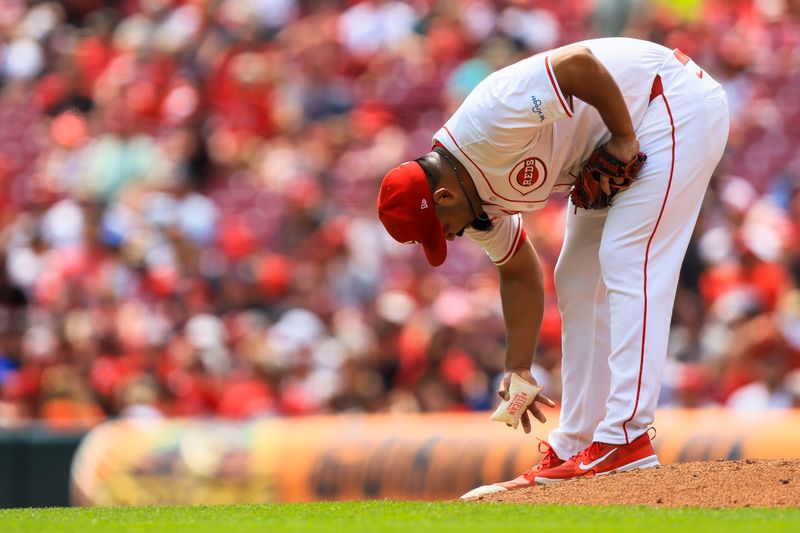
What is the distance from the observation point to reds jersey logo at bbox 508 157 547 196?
15.7ft

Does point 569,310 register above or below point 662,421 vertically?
above


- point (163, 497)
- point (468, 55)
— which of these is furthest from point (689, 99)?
point (468, 55)

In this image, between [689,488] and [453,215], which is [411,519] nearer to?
[689,488]

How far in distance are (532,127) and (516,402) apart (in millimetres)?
1161

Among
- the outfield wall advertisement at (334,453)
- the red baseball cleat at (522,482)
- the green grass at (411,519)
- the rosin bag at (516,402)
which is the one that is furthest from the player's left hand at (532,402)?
the outfield wall advertisement at (334,453)

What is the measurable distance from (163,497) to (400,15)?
250 inches

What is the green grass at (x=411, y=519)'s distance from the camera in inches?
154

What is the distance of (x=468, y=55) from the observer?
12227 mm

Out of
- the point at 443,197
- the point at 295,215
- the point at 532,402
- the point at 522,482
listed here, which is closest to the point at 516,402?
the point at 532,402

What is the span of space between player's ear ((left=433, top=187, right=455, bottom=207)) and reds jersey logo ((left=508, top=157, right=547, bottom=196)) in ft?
0.73

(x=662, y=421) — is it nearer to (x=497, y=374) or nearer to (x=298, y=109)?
(x=497, y=374)

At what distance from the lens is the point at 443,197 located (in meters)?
4.79

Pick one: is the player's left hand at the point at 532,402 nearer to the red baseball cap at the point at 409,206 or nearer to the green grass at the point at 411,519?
the green grass at the point at 411,519

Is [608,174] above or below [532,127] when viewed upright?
below
